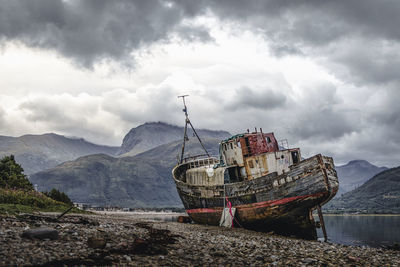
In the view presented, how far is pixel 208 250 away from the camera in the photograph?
1327cm

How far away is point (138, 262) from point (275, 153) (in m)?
22.8

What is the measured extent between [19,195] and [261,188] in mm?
23555

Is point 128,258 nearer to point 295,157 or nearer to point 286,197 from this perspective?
point 286,197

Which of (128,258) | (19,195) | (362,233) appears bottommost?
(362,233)

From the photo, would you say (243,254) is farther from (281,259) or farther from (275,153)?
(275,153)

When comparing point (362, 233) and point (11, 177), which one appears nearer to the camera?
point (11, 177)

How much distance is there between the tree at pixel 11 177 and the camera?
37547 mm

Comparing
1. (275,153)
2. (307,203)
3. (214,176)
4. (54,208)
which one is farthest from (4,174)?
(307,203)

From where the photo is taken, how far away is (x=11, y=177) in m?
39.0

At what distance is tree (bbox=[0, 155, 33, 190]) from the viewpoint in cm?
3755

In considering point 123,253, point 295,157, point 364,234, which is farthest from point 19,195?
point 364,234

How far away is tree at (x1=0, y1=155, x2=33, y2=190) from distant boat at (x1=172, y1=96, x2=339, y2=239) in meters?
19.7

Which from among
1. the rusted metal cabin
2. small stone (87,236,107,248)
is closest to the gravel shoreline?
small stone (87,236,107,248)

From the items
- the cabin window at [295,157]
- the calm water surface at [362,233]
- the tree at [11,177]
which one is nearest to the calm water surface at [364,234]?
the calm water surface at [362,233]
